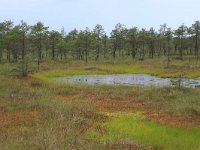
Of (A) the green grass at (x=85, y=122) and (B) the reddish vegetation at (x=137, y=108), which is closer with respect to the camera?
(A) the green grass at (x=85, y=122)

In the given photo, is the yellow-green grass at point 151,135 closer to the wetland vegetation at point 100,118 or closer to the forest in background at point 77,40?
the wetland vegetation at point 100,118

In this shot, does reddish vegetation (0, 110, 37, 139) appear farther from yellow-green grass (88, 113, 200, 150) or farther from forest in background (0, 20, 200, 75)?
forest in background (0, 20, 200, 75)

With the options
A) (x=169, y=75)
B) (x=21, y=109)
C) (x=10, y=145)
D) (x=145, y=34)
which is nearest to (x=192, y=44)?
(x=145, y=34)

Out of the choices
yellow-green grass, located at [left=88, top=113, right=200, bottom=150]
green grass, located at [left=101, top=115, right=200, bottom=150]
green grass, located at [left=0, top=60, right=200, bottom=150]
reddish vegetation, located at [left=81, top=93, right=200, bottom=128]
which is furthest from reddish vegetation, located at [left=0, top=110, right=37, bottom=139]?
reddish vegetation, located at [left=81, top=93, right=200, bottom=128]

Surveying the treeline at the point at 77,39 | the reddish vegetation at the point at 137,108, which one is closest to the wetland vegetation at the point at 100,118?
the reddish vegetation at the point at 137,108

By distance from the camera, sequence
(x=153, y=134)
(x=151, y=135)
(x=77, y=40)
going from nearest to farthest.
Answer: (x=151, y=135) < (x=153, y=134) < (x=77, y=40)

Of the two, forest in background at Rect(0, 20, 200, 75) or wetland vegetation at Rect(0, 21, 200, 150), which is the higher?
forest in background at Rect(0, 20, 200, 75)

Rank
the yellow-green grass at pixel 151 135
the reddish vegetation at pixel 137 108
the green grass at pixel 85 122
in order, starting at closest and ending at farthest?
the green grass at pixel 85 122 < the yellow-green grass at pixel 151 135 < the reddish vegetation at pixel 137 108

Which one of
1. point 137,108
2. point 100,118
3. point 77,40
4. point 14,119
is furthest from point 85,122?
point 77,40

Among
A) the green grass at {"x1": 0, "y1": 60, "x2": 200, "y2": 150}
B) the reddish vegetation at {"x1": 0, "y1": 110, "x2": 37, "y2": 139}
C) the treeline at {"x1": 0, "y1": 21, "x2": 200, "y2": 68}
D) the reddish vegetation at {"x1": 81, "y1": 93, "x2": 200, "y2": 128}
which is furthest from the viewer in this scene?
the treeline at {"x1": 0, "y1": 21, "x2": 200, "y2": 68}

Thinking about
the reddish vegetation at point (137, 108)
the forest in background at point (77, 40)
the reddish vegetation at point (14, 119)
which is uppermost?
the forest in background at point (77, 40)

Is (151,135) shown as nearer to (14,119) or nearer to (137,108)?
(14,119)

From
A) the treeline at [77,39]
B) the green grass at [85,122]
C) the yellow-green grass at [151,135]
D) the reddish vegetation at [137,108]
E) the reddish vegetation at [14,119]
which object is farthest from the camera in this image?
the treeline at [77,39]

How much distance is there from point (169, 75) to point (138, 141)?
135 feet
